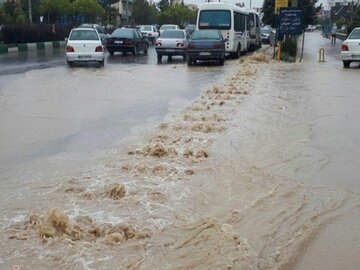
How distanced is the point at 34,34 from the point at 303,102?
93.2ft

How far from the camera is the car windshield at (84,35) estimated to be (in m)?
23.3

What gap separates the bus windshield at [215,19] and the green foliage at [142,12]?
4575 centimetres

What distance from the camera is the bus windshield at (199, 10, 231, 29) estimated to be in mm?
29031

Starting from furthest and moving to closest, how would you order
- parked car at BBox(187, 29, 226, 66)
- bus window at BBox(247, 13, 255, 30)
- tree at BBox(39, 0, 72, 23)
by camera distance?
1. tree at BBox(39, 0, 72, 23)
2. bus window at BBox(247, 13, 255, 30)
3. parked car at BBox(187, 29, 226, 66)

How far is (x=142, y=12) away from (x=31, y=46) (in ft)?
130

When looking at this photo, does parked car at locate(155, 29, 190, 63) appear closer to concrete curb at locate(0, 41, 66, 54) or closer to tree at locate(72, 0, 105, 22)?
concrete curb at locate(0, 41, 66, 54)

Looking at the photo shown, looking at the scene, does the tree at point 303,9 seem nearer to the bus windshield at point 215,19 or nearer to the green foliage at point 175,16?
the green foliage at point 175,16

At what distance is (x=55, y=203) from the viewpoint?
5859mm

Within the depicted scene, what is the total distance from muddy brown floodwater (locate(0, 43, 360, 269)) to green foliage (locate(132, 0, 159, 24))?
67.2 meters

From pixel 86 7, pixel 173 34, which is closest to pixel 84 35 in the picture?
pixel 173 34

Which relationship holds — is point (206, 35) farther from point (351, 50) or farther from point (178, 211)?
point (178, 211)

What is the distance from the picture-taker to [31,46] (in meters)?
36.5

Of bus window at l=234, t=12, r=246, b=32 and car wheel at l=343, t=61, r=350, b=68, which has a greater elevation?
bus window at l=234, t=12, r=246, b=32

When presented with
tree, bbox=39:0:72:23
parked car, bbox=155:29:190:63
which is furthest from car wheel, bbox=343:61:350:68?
tree, bbox=39:0:72:23
